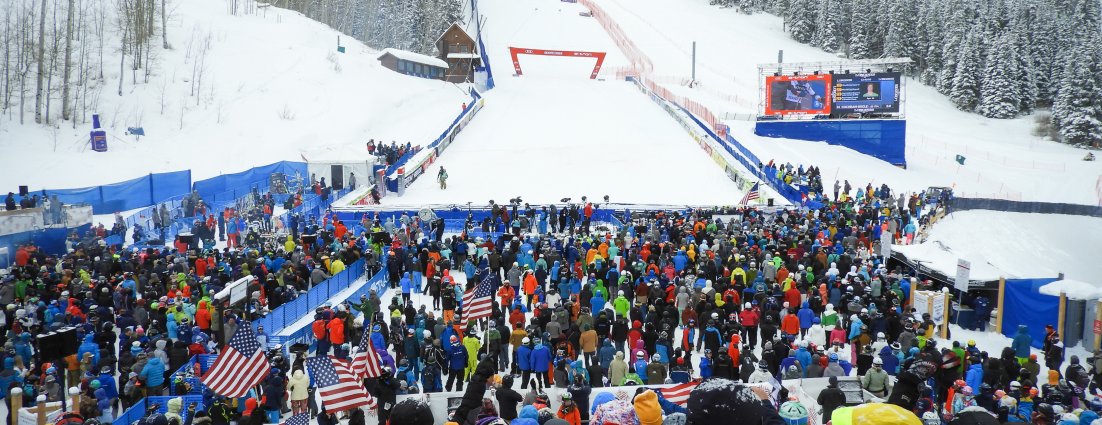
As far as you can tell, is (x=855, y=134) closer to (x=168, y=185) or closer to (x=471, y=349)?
(x=168, y=185)

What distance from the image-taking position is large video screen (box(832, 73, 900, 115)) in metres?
44.2

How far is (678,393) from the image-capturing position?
33.9 feet

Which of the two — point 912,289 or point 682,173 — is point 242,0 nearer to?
point 682,173

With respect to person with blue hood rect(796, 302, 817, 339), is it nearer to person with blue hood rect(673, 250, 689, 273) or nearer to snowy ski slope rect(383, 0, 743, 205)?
person with blue hood rect(673, 250, 689, 273)

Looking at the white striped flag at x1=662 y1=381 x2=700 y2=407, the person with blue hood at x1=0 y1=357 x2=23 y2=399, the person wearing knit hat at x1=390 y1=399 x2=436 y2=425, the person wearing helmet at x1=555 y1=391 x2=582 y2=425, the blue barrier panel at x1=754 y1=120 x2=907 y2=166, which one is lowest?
the person with blue hood at x1=0 y1=357 x2=23 y2=399

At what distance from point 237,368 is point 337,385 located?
6.44 feet

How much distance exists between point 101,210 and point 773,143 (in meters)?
28.3

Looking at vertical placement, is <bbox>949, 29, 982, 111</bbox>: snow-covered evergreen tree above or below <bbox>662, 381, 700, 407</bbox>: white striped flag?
above

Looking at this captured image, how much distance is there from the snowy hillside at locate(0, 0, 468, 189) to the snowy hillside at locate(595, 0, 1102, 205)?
19.5m

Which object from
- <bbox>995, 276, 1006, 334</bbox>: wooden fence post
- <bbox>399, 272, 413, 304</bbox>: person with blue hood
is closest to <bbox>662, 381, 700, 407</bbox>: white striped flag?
<bbox>399, 272, 413, 304</bbox>: person with blue hood

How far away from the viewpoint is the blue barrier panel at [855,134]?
1734 inches

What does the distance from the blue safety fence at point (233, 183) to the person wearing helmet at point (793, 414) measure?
25.1 metres

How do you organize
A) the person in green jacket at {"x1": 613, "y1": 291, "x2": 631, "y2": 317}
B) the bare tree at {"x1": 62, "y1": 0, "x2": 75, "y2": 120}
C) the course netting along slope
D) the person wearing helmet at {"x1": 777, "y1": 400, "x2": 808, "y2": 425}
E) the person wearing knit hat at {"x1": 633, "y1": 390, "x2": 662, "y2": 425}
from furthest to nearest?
the bare tree at {"x1": 62, "y1": 0, "x2": 75, "y2": 120} < the course netting along slope < the person in green jacket at {"x1": 613, "y1": 291, "x2": 631, "y2": 317} < the person wearing helmet at {"x1": 777, "y1": 400, "x2": 808, "y2": 425} < the person wearing knit hat at {"x1": 633, "y1": 390, "x2": 662, "y2": 425}

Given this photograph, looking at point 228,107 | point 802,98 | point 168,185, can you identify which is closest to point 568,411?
point 168,185
